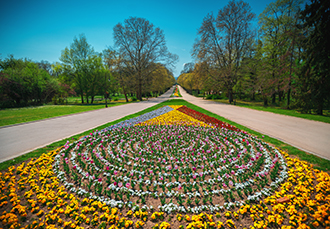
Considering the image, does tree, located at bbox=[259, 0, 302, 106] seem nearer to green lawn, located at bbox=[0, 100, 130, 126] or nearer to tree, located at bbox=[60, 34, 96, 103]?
green lawn, located at bbox=[0, 100, 130, 126]

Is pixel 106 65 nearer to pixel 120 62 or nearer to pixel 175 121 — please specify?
pixel 120 62

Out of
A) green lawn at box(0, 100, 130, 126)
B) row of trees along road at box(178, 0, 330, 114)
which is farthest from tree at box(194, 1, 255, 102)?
green lawn at box(0, 100, 130, 126)

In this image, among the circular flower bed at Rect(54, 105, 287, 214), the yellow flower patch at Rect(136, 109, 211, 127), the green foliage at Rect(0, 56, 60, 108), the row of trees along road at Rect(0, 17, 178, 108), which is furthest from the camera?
the row of trees along road at Rect(0, 17, 178, 108)

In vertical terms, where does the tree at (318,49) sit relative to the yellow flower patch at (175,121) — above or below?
above

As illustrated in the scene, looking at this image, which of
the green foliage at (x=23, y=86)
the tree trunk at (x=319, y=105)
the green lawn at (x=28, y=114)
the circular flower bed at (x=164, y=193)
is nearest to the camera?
the circular flower bed at (x=164, y=193)

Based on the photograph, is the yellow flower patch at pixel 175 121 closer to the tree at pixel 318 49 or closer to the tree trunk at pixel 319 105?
the tree at pixel 318 49

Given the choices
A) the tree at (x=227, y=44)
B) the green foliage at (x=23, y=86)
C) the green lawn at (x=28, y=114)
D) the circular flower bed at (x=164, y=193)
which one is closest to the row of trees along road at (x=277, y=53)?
the tree at (x=227, y=44)

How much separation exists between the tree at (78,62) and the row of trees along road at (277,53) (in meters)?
23.9

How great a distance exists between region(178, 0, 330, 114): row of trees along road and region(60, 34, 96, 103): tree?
942 inches

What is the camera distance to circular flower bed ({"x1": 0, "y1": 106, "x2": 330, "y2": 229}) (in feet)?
8.09

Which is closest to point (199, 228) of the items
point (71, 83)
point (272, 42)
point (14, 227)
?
point (14, 227)

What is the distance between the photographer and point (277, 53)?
1970cm

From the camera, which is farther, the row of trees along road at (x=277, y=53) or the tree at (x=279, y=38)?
the tree at (x=279, y=38)

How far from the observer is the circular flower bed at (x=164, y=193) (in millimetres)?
2467
